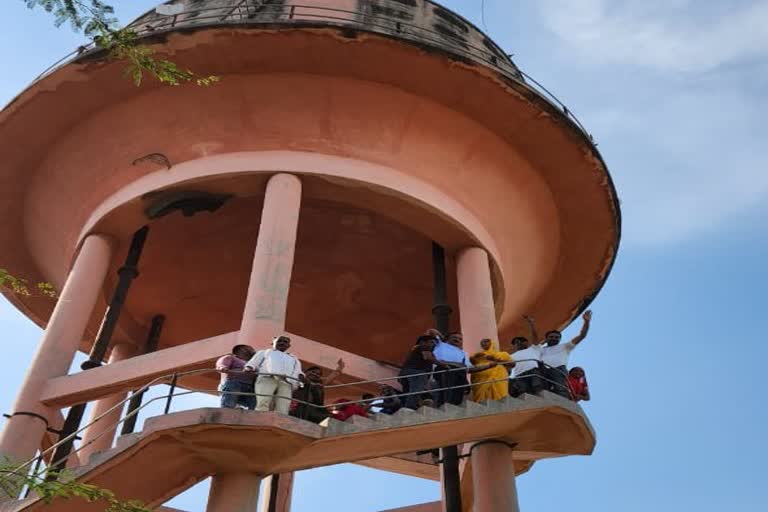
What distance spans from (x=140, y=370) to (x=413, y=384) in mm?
3332

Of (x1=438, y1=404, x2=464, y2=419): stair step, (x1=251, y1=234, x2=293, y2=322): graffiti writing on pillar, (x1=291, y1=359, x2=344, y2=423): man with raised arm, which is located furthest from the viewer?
(x1=251, y1=234, x2=293, y2=322): graffiti writing on pillar

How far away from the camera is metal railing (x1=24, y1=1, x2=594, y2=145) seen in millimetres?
11062

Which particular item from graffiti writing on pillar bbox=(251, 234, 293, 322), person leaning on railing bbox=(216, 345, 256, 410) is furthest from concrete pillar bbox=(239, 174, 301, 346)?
person leaning on railing bbox=(216, 345, 256, 410)

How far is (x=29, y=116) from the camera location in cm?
1202

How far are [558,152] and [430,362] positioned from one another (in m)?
4.45

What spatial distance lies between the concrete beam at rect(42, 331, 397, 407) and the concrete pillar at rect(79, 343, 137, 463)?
216cm

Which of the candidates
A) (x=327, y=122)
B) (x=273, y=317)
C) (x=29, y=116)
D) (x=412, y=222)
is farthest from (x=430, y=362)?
(x=29, y=116)

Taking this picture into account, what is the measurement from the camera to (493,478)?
30.1 feet

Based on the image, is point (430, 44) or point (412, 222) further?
point (412, 222)

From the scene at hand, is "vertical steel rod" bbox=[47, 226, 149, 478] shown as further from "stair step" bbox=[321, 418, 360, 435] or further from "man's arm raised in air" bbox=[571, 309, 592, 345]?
"man's arm raised in air" bbox=[571, 309, 592, 345]

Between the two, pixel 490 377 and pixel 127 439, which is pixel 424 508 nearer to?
pixel 490 377

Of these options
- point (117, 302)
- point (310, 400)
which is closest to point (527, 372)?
point (310, 400)

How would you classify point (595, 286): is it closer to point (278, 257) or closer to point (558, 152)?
point (558, 152)

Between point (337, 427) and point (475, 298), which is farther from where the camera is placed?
point (475, 298)
